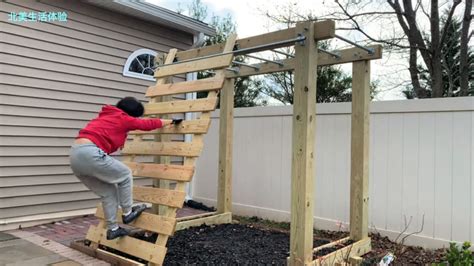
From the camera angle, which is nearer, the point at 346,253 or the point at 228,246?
the point at 346,253

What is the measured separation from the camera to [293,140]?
3.47m

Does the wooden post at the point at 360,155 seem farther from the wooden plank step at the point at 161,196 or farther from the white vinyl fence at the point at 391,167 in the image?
the wooden plank step at the point at 161,196

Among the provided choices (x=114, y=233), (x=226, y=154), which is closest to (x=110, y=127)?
(x=114, y=233)

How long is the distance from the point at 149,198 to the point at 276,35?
1961mm

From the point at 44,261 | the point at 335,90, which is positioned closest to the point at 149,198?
the point at 44,261

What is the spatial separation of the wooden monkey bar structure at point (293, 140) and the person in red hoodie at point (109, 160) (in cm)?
22

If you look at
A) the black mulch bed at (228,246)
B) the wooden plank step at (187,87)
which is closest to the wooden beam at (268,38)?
the wooden plank step at (187,87)

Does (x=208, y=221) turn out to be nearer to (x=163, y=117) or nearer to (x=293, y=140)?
(x=163, y=117)

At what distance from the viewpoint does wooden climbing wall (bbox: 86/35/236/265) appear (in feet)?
11.4

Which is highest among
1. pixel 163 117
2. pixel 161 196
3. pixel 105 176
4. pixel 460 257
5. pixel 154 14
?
pixel 154 14

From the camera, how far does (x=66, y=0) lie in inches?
207

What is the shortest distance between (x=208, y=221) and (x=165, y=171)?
1.55 m

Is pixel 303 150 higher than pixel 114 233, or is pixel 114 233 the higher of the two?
pixel 303 150

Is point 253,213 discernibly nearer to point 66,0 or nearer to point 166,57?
point 166,57
